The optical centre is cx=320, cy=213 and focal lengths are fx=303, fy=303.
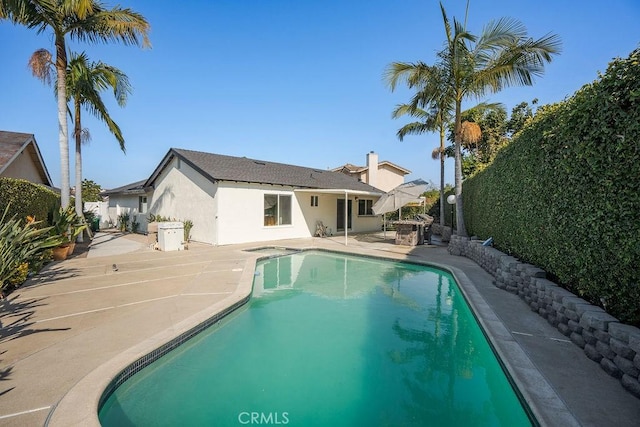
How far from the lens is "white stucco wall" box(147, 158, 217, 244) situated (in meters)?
16.3

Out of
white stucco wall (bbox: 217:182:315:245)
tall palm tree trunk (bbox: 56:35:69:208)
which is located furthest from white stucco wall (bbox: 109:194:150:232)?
white stucco wall (bbox: 217:182:315:245)

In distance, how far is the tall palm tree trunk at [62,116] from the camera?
41.8 ft

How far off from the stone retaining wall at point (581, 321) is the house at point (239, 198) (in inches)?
382

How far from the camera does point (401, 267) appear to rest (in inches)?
482

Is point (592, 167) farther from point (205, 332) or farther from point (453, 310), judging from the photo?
point (205, 332)

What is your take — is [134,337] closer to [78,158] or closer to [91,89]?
[91,89]

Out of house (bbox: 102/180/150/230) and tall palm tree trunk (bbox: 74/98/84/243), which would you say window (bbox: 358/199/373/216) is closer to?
house (bbox: 102/180/150/230)

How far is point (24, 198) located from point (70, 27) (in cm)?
776

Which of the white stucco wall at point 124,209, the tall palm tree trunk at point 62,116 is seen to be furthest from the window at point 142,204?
the tall palm tree trunk at point 62,116

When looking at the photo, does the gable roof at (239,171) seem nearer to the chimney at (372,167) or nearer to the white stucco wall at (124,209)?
the white stucco wall at (124,209)

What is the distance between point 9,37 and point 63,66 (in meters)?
3.72
